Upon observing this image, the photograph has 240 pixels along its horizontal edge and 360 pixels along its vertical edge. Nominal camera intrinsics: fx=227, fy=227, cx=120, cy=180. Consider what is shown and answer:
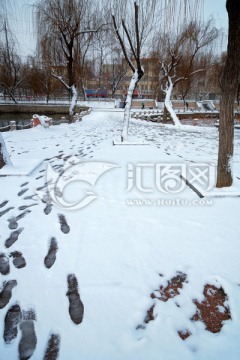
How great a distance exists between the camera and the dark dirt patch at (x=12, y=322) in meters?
1.75

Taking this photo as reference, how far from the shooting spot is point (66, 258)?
2572mm

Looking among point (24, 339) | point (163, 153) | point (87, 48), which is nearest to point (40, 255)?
point (24, 339)

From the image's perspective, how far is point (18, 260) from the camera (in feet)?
8.34

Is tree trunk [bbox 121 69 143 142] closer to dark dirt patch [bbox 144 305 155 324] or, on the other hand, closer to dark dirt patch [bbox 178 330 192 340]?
dark dirt patch [bbox 144 305 155 324]

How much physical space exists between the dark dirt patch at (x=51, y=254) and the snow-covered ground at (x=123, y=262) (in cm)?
4

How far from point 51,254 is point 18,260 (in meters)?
0.36

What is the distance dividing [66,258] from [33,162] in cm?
402

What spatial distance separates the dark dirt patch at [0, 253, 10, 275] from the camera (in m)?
2.37

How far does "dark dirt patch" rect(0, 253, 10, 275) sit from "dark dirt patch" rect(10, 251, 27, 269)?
0.07 meters

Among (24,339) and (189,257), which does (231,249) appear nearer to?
(189,257)
